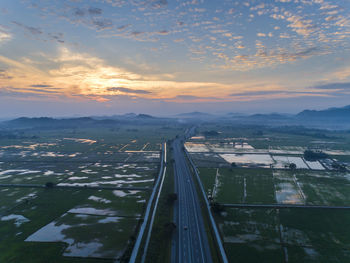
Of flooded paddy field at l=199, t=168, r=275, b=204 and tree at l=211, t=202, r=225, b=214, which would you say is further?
flooded paddy field at l=199, t=168, r=275, b=204

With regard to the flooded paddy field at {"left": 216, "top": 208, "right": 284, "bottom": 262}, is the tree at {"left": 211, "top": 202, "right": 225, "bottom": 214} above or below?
above

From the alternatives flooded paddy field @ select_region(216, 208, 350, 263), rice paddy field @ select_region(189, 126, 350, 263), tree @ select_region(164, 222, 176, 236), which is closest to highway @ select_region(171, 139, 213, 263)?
tree @ select_region(164, 222, 176, 236)

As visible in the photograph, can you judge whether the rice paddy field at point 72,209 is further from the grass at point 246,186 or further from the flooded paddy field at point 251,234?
the grass at point 246,186

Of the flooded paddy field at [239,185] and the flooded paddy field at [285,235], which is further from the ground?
the flooded paddy field at [239,185]

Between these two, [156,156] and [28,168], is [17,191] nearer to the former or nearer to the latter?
[28,168]

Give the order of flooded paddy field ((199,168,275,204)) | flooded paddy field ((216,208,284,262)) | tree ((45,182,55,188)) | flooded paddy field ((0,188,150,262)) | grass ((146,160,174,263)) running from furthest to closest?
1. tree ((45,182,55,188))
2. flooded paddy field ((199,168,275,204))
3. flooded paddy field ((0,188,150,262))
4. flooded paddy field ((216,208,284,262))
5. grass ((146,160,174,263))

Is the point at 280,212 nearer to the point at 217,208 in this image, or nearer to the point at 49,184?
the point at 217,208

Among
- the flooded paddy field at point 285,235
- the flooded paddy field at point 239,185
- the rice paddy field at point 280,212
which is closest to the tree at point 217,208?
the rice paddy field at point 280,212

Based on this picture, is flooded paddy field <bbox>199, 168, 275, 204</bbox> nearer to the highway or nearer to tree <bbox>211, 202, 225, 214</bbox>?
tree <bbox>211, 202, 225, 214</bbox>

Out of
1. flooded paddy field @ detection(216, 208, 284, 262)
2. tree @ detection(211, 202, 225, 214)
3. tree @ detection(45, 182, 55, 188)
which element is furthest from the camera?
tree @ detection(45, 182, 55, 188)
